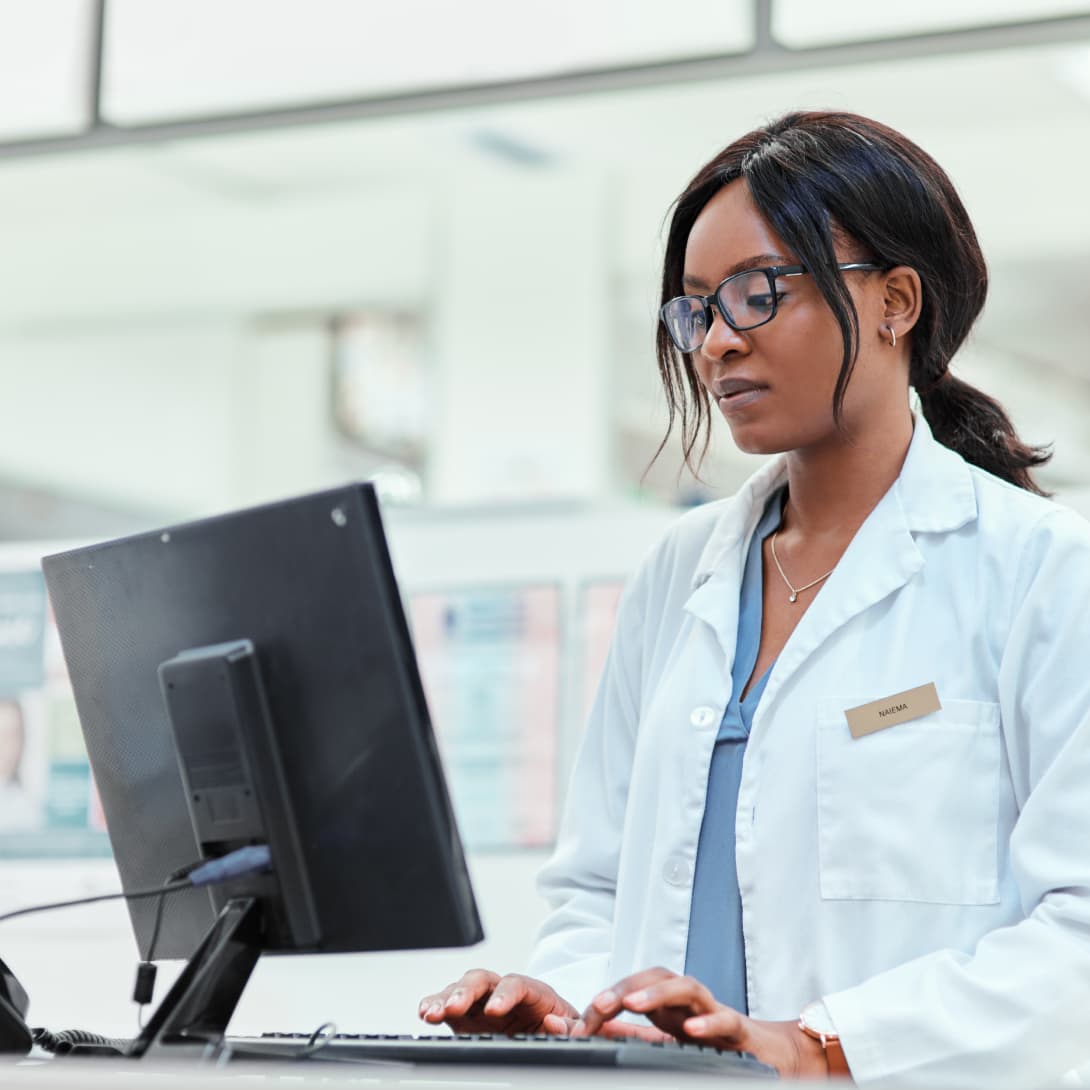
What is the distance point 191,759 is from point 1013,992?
70 centimetres

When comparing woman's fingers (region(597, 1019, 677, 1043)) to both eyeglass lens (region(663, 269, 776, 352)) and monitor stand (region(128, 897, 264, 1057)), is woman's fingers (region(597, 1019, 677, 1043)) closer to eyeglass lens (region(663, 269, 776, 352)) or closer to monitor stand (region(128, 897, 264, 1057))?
monitor stand (region(128, 897, 264, 1057))

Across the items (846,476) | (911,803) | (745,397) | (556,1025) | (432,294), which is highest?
(432,294)

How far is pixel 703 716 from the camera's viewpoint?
5.18 ft

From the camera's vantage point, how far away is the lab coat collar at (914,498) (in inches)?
62.0

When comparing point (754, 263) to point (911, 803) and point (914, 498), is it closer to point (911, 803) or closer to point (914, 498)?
point (914, 498)

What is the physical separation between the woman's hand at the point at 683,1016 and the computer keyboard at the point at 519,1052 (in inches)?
0.8

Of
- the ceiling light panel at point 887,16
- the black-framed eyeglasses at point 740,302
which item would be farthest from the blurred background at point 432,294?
the black-framed eyeglasses at point 740,302

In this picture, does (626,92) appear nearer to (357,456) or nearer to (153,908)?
(153,908)

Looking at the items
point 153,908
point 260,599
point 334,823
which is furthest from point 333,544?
point 153,908

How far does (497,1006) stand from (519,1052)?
0.71ft

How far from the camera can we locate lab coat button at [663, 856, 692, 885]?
1548 mm

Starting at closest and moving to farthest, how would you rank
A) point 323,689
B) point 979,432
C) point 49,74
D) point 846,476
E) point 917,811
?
point 323,689 < point 917,811 < point 846,476 < point 979,432 < point 49,74

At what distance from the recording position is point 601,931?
1698mm

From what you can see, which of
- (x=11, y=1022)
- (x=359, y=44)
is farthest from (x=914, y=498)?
(x=359, y=44)
